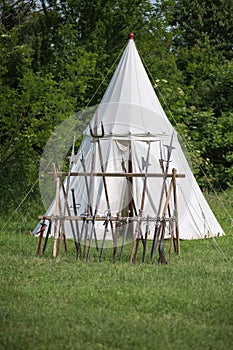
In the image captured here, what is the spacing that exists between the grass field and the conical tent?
4.42ft

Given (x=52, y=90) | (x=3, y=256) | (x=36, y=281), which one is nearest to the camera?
(x=36, y=281)

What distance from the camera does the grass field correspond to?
5121 mm

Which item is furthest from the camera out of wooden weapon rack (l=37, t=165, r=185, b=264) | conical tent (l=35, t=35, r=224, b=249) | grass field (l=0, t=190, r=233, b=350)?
conical tent (l=35, t=35, r=224, b=249)

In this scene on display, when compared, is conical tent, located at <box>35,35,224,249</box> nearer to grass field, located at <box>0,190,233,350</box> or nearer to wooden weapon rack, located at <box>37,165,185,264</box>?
wooden weapon rack, located at <box>37,165,185,264</box>

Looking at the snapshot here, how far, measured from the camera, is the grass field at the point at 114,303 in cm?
512

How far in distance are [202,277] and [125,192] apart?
8.46ft

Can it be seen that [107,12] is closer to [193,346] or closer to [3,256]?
[3,256]

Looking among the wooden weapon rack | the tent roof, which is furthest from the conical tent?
the wooden weapon rack

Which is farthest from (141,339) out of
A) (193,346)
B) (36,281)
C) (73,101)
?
(73,101)

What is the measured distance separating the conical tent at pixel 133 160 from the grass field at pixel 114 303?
53.0 inches

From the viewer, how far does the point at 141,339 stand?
5.12 m

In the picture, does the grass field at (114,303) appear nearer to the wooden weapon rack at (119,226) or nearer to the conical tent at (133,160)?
the wooden weapon rack at (119,226)

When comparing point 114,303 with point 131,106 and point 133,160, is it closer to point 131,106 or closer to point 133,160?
point 131,106

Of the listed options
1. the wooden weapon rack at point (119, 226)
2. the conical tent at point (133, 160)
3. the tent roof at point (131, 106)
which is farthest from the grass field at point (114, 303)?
the tent roof at point (131, 106)
